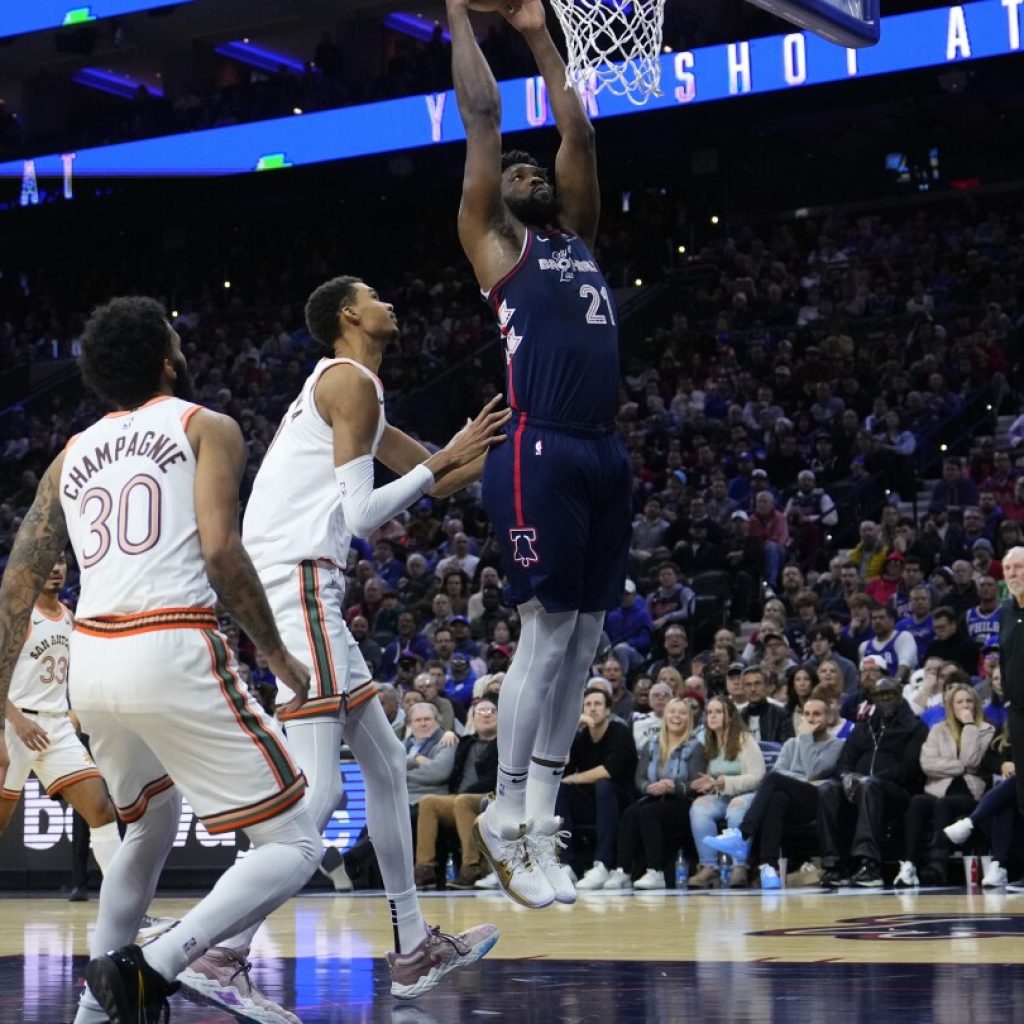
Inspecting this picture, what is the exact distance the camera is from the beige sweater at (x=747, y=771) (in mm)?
11922

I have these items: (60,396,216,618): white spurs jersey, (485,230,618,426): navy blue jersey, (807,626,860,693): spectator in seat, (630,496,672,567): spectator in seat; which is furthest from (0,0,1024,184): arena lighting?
(60,396,216,618): white spurs jersey

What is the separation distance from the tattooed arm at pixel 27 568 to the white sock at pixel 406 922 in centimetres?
156

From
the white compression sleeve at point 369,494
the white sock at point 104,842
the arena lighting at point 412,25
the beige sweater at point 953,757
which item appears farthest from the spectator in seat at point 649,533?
the arena lighting at point 412,25

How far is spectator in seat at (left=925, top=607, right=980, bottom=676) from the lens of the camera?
13094 millimetres

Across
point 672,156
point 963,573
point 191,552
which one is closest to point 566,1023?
point 191,552

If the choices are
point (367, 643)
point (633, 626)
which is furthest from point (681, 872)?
point (367, 643)

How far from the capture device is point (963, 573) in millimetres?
14305

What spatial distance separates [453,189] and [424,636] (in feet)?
46.5

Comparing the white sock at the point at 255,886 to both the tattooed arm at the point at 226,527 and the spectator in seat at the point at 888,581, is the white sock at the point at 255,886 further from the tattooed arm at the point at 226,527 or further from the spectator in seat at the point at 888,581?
the spectator in seat at the point at 888,581

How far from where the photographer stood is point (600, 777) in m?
12.3

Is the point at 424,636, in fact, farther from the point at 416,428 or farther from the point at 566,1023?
the point at 566,1023

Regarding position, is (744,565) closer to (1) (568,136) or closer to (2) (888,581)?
(2) (888,581)

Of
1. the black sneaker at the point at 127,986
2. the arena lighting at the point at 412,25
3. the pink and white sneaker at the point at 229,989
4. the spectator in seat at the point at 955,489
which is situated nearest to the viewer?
the black sneaker at the point at 127,986

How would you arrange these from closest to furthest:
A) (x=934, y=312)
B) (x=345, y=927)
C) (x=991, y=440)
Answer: (x=345, y=927), (x=991, y=440), (x=934, y=312)
